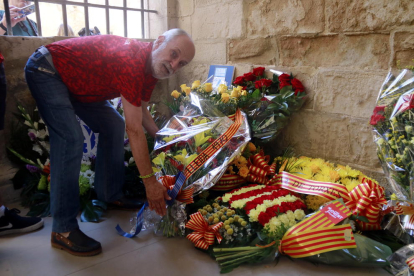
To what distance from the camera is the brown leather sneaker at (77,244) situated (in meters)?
1.83

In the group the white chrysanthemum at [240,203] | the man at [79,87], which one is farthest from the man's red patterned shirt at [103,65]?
the white chrysanthemum at [240,203]

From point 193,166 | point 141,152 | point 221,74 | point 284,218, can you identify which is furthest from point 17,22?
point 284,218

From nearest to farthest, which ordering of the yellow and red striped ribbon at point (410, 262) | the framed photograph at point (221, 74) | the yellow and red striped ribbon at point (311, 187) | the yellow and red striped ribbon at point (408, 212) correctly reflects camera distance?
the yellow and red striped ribbon at point (410, 262), the yellow and red striped ribbon at point (408, 212), the yellow and red striped ribbon at point (311, 187), the framed photograph at point (221, 74)

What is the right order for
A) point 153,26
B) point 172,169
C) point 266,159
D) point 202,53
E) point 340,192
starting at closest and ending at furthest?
point 340,192, point 172,169, point 266,159, point 202,53, point 153,26

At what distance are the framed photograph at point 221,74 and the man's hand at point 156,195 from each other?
148 centimetres

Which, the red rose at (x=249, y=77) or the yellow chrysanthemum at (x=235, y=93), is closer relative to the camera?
the yellow chrysanthemum at (x=235, y=93)

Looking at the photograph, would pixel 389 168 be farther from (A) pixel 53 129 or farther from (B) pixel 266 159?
(A) pixel 53 129

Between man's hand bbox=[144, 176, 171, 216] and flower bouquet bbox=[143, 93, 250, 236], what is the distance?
0.29ft

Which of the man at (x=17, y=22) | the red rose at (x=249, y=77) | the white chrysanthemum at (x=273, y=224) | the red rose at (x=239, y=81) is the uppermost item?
the man at (x=17, y=22)

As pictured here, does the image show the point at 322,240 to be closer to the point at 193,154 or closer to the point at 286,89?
the point at 193,154

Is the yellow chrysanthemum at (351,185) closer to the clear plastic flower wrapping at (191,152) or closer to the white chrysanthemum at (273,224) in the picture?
the white chrysanthemum at (273,224)

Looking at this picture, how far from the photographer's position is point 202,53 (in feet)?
11.3

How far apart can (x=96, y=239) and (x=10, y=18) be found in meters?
Result: 1.96

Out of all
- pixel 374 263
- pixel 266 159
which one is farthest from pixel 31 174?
pixel 374 263
